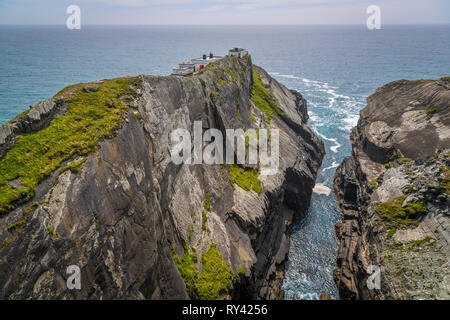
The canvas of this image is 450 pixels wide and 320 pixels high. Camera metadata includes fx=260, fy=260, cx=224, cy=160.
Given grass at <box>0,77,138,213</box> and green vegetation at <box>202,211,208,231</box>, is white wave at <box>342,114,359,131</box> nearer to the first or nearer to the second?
green vegetation at <box>202,211,208,231</box>

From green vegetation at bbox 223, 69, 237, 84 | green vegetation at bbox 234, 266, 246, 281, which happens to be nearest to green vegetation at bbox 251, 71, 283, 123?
green vegetation at bbox 223, 69, 237, 84

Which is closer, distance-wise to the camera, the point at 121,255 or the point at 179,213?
the point at 121,255

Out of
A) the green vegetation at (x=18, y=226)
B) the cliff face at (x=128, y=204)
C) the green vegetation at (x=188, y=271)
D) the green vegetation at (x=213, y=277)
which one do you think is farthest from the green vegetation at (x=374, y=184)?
the green vegetation at (x=18, y=226)

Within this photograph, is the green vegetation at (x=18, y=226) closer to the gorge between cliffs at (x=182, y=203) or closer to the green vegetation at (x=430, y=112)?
the gorge between cliffs at (x=182, y=203)

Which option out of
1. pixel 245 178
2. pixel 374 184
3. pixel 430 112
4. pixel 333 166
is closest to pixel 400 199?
pixel 374 184

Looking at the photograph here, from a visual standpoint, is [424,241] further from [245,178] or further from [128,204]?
[128,204]
